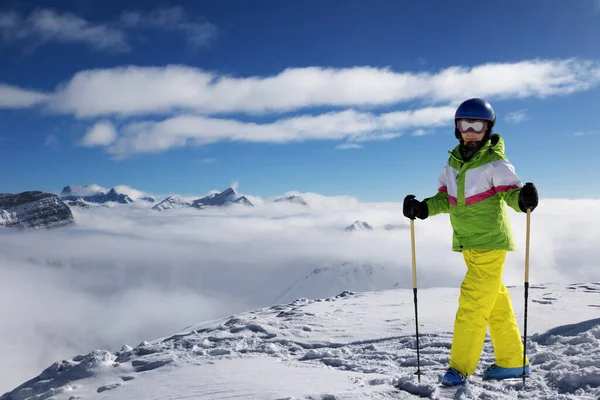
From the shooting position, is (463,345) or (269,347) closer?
(463,345)

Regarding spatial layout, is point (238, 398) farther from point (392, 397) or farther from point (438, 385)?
point (438, 385)

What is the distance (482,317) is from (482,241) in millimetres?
730

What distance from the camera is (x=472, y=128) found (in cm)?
438

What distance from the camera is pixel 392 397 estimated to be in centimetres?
358

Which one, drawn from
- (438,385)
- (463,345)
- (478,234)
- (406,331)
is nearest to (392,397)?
(438,385)

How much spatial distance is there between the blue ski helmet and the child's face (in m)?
0.05

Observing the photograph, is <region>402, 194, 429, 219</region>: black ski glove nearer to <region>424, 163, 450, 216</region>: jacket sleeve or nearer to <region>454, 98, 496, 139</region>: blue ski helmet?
<region>424, 163, 450, 216</region>: jacket sleeve

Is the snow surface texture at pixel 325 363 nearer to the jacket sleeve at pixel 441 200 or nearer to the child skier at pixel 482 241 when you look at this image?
the child skier at pixel 482 241

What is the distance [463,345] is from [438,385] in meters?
0.46

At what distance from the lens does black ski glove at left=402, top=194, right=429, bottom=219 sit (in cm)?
473

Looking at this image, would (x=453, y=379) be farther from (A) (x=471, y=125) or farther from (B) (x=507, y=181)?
(A) (x=471, y=125)

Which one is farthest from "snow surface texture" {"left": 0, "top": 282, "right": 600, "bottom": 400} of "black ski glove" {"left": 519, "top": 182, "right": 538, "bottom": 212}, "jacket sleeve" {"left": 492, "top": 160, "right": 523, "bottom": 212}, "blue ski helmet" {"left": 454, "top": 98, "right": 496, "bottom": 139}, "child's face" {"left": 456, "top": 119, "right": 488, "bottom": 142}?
"blue ski helmet" {"left": 454, "top": 98, "right": 496, "bottom": 139}

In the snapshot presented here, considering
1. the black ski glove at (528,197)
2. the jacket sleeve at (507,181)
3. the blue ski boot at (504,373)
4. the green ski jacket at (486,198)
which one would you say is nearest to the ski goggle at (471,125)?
the green ski jacket at (486,198)

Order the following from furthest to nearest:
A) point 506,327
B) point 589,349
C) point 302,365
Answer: point 302,365 → point 589,349 → point 506,327
